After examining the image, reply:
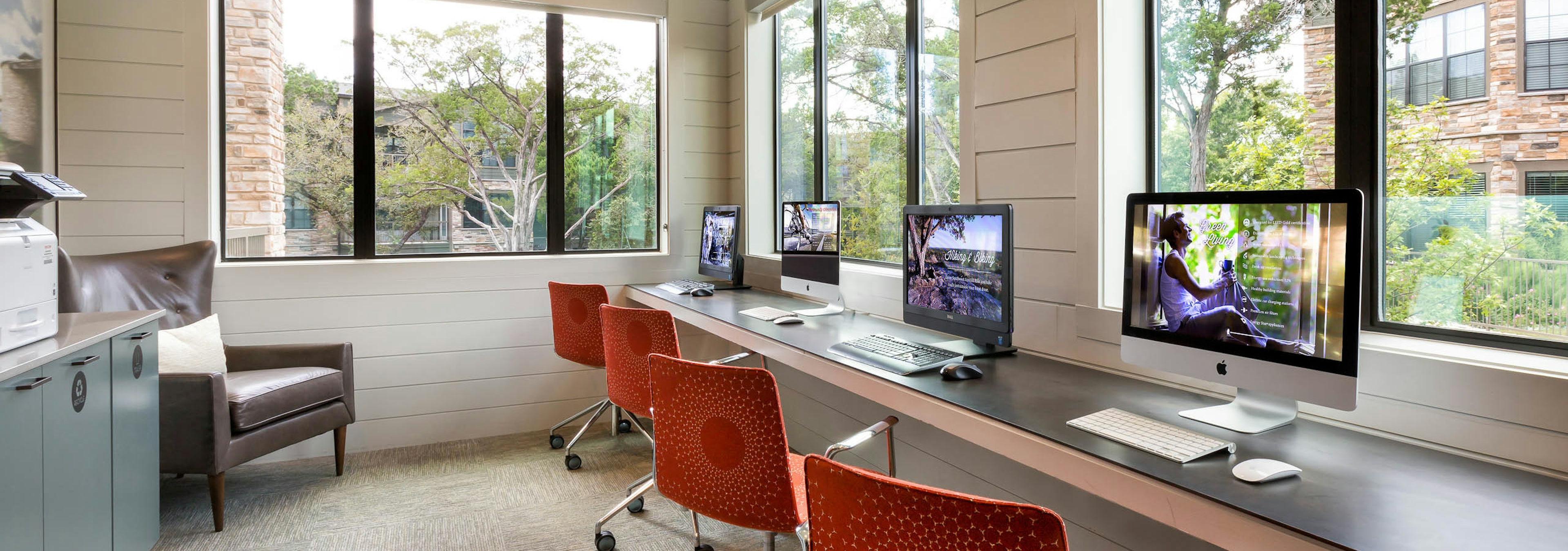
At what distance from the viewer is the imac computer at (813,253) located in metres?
3.18

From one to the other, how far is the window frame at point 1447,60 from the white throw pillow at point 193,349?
3.73 metres

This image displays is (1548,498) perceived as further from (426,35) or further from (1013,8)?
(426,35)

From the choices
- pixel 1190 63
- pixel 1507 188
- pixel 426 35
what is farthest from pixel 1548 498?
pixel 426 35

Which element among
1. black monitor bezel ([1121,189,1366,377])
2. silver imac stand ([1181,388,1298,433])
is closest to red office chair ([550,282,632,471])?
black monitor bezel ([1121,189,1366,377])

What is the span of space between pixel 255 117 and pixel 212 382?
1.55 metres

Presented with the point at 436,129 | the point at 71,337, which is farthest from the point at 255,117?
the point at 71,337

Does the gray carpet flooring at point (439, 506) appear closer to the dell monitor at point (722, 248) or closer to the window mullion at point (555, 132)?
the dell monitor at point (722, 248)

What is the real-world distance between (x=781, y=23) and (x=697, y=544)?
282cm

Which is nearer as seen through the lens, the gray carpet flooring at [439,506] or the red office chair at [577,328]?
the gray carpet flooring at [439,506]

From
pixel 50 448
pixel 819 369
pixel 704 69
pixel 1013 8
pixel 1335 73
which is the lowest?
pixel 50 448

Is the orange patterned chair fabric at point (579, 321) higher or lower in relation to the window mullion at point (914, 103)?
lower

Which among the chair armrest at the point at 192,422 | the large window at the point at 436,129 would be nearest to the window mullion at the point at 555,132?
the large window at the point at 436,129

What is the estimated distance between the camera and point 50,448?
6.48 feet

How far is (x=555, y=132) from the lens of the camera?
437 cm
